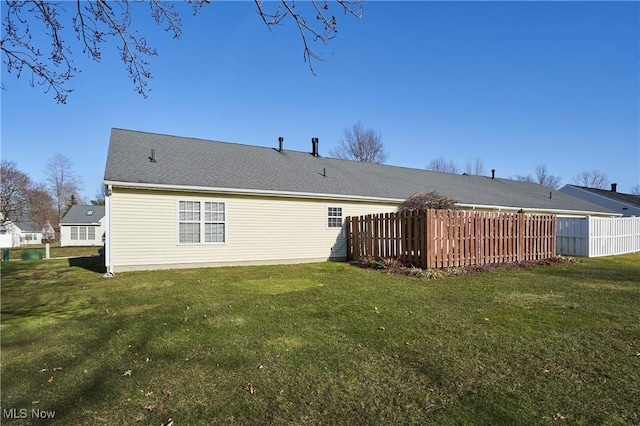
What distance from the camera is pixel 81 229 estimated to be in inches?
1470

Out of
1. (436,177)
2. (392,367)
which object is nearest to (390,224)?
(392,367)

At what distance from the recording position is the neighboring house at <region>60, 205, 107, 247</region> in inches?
1452

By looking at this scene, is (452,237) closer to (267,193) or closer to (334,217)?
(334,217)

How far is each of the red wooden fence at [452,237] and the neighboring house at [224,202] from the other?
5.33 feet

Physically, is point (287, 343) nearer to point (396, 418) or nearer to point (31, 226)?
point (396, 418)

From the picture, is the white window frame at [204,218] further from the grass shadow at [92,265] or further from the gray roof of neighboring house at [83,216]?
the gray roof of neighboring house at [83,216]

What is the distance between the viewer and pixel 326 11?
13.1ft

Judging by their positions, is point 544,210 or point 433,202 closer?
point 433,202

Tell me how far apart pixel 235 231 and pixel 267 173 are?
10.3 ft

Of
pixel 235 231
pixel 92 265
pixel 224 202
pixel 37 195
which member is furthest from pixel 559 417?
pixel 37 195

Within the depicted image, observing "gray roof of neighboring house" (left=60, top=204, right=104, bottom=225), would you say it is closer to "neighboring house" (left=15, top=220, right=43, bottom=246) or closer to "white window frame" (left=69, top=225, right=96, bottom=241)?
"white window frame" (left=69, top=225, right=96, bottom=241)

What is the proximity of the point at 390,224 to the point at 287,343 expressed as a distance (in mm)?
8358

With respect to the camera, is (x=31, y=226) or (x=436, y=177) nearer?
(x=436, y=177)

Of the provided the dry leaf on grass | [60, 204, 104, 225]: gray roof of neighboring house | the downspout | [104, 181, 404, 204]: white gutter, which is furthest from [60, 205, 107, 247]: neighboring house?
the dry leaf on grass
